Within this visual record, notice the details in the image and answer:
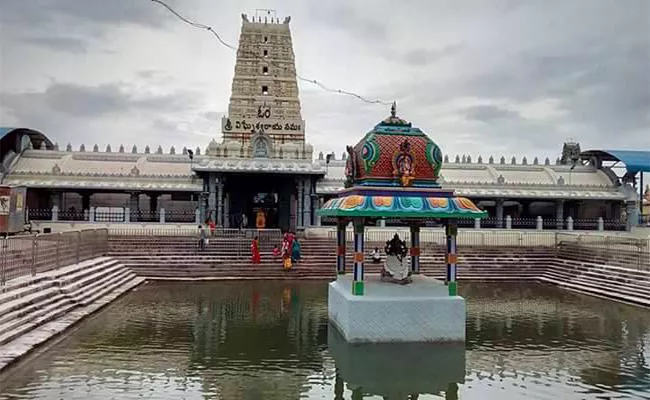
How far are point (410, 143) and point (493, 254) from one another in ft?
48.1

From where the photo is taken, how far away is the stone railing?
14.0 m

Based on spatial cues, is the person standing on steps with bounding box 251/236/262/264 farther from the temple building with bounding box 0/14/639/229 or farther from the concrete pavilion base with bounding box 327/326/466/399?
the concrete pavilion base with bounding box 327/326/466/399

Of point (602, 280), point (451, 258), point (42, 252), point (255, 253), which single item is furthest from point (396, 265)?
point (255, 253)

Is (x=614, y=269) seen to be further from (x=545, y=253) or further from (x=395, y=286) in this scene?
(x=395, y=286)

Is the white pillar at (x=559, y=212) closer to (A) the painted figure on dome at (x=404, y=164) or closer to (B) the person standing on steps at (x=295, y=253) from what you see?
(B) the person standing on steps at (x=295, y=253)

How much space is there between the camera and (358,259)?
11836mm

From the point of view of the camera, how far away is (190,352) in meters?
10.6

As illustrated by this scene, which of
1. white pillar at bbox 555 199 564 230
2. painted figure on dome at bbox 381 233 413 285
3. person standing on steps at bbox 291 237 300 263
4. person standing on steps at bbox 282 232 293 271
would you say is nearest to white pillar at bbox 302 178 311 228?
person standing on steps at bbox 291 237 300 263

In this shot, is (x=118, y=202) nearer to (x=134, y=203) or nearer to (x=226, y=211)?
(x=134, y=203)

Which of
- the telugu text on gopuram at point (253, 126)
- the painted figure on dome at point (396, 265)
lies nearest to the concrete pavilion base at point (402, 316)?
the painted figure on dome at point (396, 265)

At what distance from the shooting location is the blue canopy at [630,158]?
3475 cm

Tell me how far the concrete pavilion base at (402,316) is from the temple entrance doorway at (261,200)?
20.5m

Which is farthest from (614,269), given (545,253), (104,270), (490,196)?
(104,270)

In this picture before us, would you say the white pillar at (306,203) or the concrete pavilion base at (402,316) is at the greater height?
the white pillar at (306,203)
